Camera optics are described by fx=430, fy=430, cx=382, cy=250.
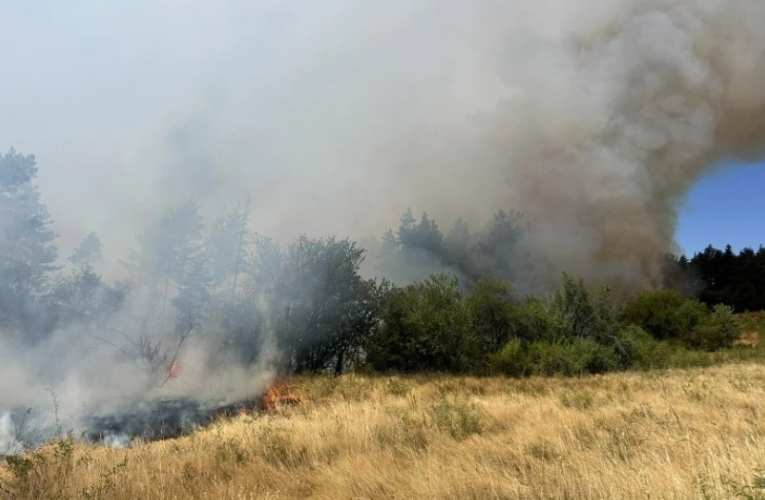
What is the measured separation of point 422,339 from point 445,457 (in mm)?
12077

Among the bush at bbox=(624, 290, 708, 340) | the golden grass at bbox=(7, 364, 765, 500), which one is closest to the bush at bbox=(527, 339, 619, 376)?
the golden grass at bbox=(7, 364, 765, 500)

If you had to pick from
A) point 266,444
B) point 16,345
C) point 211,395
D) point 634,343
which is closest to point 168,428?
point 211,395

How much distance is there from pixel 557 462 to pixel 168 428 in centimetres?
580

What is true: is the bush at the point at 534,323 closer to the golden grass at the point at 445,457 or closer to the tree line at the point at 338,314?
the tree line at the point at 338,314

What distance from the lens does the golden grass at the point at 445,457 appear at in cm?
325

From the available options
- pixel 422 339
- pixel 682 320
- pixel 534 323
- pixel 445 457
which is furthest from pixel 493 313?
pixel 682 320

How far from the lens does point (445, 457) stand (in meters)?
4.28

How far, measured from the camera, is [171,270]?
2323 centimetres

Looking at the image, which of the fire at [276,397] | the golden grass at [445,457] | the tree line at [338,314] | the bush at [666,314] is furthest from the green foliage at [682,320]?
the fire at [276,397]

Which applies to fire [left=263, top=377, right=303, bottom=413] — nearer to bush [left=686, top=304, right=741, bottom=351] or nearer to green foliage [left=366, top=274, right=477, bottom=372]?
green foliage [left=366, top=274, right=477, bottom=372]

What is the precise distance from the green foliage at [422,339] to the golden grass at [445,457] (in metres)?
9.34

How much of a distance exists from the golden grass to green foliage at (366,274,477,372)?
30.6 feet

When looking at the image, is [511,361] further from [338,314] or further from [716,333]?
[716,333]

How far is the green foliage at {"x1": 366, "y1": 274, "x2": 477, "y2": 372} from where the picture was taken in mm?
16391
